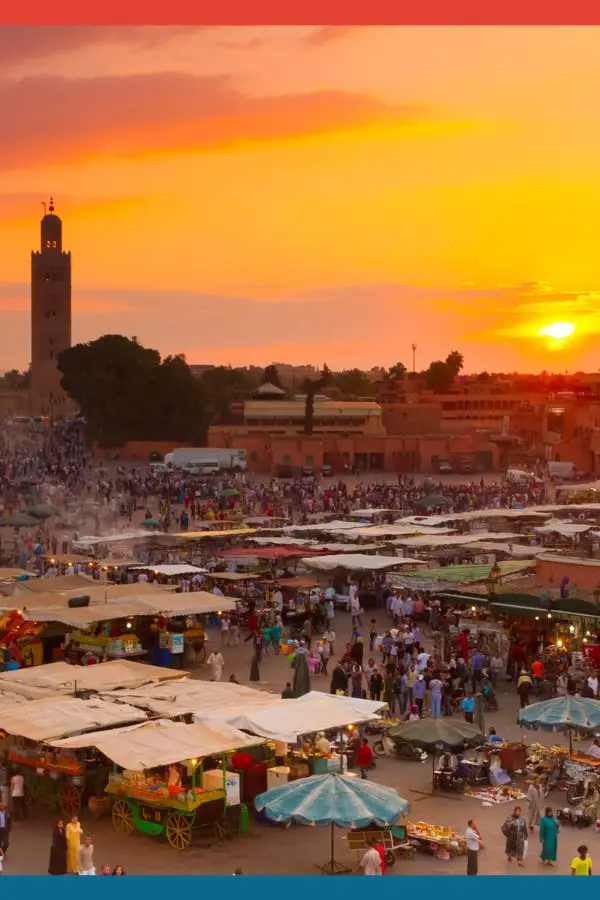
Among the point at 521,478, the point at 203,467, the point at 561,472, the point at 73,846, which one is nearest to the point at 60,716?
the point at 73,846

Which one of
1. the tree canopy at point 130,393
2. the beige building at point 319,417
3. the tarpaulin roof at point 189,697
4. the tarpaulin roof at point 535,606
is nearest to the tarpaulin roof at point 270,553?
the tarpaulin roof at point 535,606

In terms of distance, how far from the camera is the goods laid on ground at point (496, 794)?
43.2ft

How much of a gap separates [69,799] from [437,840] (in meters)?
3.59

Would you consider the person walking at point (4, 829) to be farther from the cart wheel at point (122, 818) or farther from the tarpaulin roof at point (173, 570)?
the tarpaulin roof at point (173, 570)

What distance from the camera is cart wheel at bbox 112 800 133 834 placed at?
12.2 meters

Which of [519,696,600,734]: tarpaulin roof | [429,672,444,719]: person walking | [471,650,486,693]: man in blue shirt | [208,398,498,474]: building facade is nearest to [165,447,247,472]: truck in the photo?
[208,398,498,474]: building facade

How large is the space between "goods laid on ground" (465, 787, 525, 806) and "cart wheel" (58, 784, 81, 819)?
3.81 m

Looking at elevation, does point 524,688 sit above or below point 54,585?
below

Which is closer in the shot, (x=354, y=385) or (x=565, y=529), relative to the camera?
(x=565, y=529)

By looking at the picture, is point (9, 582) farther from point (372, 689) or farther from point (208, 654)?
point (372, 689)

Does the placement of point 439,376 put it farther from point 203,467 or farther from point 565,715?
point 565,715

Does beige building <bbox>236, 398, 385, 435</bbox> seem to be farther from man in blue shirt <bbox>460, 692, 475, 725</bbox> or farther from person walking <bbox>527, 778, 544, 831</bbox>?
person walking <bbox>527, 778, 544, 831</bbox>

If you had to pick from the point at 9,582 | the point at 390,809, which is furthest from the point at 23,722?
the point at 9,582

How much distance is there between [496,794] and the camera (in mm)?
13320
